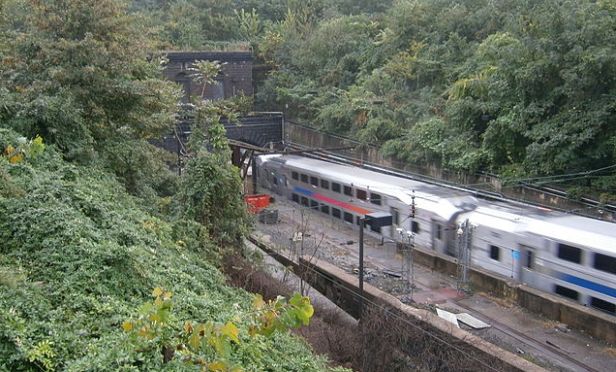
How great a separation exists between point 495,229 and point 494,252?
82cm

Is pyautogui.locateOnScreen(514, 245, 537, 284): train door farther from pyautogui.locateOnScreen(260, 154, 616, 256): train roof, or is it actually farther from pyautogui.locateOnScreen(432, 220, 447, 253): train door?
pyautogui.locateOnScreen(432, 220, 447, 253): train door

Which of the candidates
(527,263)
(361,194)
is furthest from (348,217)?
(527,263)

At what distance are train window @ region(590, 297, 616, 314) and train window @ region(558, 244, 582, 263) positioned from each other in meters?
1.20

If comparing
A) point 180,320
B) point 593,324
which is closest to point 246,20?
point 593,324

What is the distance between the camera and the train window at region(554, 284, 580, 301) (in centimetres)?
1687

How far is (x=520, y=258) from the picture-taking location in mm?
18188

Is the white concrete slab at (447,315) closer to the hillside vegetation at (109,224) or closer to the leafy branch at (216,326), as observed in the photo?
the hillside vegetation at (109,224)

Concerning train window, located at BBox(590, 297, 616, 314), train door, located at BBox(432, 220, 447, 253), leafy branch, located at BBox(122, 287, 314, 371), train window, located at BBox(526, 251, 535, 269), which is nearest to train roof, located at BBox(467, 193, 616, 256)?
train window, located at BBox(526, 251, 535, 269)

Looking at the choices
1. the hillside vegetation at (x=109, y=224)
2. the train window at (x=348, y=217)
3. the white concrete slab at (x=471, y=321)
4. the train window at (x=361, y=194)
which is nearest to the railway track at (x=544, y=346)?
the white concrete slab at (x=471, y=321)

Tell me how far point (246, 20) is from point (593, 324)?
48540 millimetres

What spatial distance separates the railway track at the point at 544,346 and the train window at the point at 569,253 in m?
2.63

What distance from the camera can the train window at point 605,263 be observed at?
50.8 feet

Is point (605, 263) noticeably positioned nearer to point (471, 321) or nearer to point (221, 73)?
point (471, 321)

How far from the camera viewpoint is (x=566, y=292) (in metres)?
17.1
